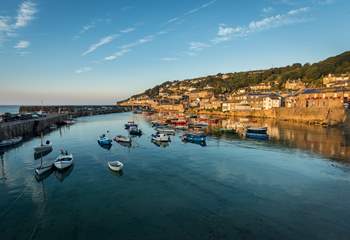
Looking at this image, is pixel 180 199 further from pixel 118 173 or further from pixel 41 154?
pixel 41 154

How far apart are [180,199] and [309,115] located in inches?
2332

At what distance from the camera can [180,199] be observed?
1717 cm

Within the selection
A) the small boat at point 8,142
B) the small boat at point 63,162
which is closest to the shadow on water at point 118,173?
the small boat at point 63,162

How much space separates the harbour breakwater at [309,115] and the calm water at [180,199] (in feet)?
111

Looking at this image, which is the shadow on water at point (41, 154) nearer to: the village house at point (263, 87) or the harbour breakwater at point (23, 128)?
the harbour breakwater at point (23, 128)

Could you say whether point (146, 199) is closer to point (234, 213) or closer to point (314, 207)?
point (234, 213)

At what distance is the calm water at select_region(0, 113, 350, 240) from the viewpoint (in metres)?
13.3

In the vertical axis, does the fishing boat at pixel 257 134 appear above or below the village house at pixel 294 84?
below

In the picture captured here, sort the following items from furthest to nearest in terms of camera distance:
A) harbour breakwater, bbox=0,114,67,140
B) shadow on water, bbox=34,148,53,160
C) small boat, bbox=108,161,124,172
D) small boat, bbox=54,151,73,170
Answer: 1. harbour breakwater, bbox=0,114,67,140
2. shadow on water, bbox=34,148,53,160
3. small boat, bbox=54,151,73,170
4. small boat, bbox=108,161,124,172

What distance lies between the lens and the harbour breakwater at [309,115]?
57.7 m

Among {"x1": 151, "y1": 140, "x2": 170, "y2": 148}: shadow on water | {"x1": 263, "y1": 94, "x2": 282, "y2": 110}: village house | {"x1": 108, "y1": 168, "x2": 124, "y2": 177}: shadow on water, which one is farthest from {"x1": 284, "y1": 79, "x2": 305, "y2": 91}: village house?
{"x1": 108, "y1": 168, "x2": 124, "y2": 177}: shadow on water

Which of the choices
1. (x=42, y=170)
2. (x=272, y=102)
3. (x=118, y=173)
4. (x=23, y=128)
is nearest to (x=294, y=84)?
(x=272, y=102)

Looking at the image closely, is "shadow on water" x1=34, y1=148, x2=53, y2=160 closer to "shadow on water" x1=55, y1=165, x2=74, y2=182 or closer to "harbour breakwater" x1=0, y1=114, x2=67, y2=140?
"shadow on water" x1=55, y1=165, x2=74, y2=182

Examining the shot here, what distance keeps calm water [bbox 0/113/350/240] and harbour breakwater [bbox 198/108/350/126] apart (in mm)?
33788
